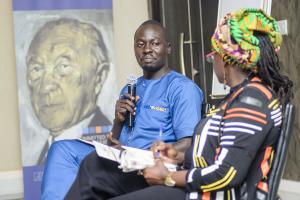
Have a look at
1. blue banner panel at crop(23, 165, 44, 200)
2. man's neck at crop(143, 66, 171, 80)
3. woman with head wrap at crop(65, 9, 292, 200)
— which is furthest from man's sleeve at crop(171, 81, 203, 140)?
blue banner panel at crop(23, 165, 44, 200)

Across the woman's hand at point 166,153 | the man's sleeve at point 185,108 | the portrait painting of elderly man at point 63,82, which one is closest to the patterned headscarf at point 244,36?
the woman's hand at point 166,153

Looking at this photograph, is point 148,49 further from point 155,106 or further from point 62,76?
point 62,76

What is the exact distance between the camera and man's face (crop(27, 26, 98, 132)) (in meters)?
3.67

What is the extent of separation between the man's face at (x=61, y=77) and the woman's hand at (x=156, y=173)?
2254 mm

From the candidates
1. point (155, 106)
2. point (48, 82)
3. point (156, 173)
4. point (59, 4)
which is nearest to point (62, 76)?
point (48, 82)

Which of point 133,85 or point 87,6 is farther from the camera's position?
point 87,6

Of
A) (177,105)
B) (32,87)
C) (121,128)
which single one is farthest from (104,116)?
(177,105)

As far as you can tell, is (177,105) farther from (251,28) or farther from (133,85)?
(251,28)

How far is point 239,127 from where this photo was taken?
1369 mm

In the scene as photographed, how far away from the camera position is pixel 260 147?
4.63ft

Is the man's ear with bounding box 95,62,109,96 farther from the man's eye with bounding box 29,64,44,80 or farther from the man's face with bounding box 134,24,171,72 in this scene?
the man's face with bounding box 134,24,171,72

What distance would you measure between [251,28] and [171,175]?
1.75 ft

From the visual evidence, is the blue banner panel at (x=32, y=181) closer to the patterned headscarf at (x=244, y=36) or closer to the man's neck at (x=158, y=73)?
the man's neck at (x=158, y=73)

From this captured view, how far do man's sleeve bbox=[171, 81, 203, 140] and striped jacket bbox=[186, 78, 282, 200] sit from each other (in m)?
0.58
